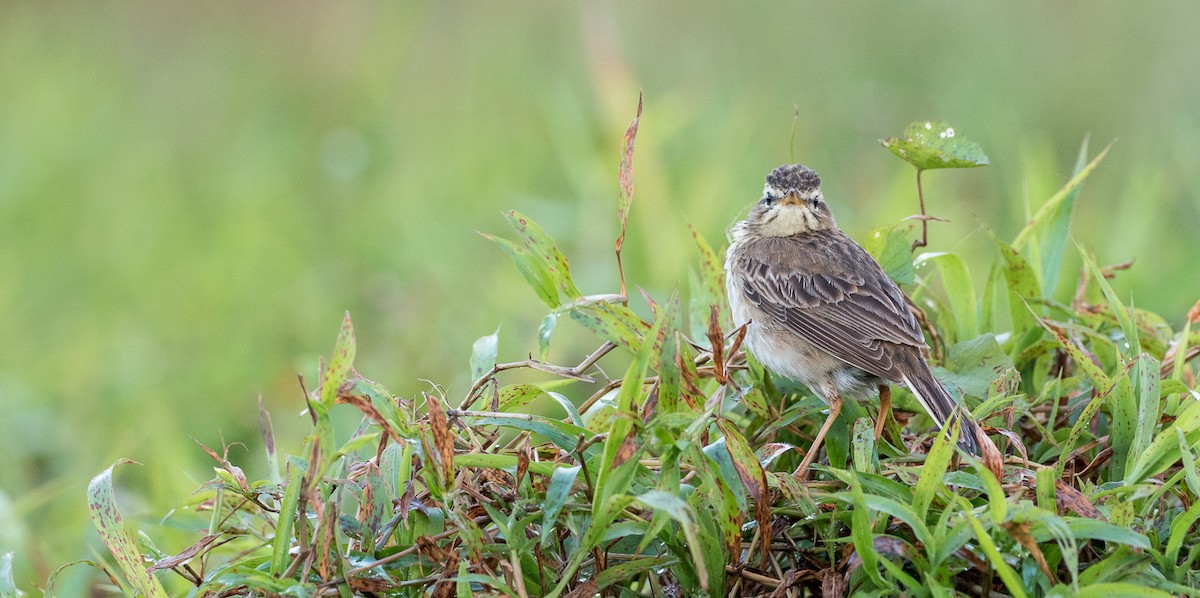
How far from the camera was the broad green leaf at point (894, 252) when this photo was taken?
4195 mm

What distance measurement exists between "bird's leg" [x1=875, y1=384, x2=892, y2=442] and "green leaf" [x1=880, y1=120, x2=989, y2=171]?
2.30 ft

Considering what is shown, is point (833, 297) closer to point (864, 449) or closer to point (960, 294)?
point (960, 294)

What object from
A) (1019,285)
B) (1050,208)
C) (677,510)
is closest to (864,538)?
(677,510)

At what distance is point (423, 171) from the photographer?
908cm

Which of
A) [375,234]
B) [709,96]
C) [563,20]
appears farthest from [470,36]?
[375,234]

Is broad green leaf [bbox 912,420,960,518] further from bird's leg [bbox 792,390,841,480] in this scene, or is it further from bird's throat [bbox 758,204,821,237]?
bird's throat [bbox 758,204,821,237]

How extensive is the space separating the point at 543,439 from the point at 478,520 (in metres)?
0.48

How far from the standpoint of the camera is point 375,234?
27.1 feet

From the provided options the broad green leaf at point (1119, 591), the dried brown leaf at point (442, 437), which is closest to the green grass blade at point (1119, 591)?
the broad green leaf at point (1119, 591)

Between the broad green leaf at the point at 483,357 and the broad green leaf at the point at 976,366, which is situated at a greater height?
the broad green leaf at the point at 483,357

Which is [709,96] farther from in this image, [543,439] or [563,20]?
[543,439]

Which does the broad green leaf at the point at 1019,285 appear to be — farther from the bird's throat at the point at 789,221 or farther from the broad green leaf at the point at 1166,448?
the bird's throat at the point at 789,221

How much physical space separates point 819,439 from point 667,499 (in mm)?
811

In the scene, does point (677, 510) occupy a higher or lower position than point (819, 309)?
higher
